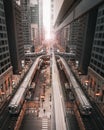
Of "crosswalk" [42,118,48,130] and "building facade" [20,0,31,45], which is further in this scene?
"building facade" [20,0,31,45]

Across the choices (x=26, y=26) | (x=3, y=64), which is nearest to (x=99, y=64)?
(x=3, y=64)

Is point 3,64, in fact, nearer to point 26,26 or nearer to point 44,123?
point 44,123

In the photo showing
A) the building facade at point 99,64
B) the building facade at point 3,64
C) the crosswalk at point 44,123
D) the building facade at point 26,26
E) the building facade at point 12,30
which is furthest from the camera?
the building facade at point 26,26

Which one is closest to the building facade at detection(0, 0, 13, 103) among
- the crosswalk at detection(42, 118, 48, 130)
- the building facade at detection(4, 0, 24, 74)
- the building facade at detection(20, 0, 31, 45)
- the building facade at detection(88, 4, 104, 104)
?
the building facade at detection(4, 0, 24, 74)

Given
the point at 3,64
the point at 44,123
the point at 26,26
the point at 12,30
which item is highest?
the point at 26,26

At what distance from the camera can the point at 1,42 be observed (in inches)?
A: 2114

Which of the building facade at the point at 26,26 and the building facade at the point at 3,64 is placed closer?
the building facade at the point at 3,64

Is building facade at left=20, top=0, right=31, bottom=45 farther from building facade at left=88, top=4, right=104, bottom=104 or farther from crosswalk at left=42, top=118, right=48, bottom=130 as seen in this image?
crosswalk at left=42, top=118, right=48, bottom=130

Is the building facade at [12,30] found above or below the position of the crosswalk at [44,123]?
above

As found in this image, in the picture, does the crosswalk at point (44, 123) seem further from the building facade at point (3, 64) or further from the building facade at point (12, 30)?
the building facade at point (12, 30)

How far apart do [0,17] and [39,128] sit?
128 feet

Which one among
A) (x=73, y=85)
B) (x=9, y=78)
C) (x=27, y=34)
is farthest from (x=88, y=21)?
(x=27, y=34)

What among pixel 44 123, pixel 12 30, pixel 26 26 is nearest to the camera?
pixel 44 123

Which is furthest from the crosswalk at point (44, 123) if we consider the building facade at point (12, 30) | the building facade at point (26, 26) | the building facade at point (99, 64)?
the building facade at point (26, 26)
